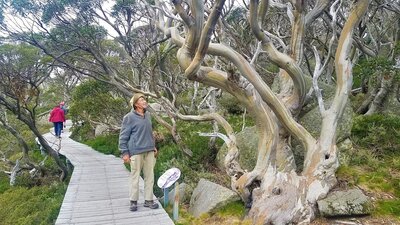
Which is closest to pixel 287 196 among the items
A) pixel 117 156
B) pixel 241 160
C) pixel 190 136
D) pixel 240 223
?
pixel 240 223

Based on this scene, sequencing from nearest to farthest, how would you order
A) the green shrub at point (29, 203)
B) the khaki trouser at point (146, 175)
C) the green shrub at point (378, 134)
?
the khaki trouser at point (146, 175)
the green shrub at point (29, 203)
the green shrub at point (378, 134)

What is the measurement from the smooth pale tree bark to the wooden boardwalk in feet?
4.45

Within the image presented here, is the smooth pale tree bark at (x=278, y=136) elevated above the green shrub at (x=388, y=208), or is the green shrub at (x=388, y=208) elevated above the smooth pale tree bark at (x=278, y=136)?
the smooth pale tree bark at (x=278, y=136)

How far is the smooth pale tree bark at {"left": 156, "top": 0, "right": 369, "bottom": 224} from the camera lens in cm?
466

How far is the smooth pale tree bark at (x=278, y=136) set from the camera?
466 cm

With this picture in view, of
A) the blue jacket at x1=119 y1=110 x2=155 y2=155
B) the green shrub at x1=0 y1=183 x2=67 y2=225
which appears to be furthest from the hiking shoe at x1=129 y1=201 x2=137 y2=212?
the green shrub at x1=0 y1=183 x2=67 y2=225

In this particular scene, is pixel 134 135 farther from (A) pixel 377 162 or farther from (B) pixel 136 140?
(A) pixel 377 162

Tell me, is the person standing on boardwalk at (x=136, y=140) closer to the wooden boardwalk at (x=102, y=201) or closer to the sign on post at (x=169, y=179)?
the sign on post at (x=169, y=179)

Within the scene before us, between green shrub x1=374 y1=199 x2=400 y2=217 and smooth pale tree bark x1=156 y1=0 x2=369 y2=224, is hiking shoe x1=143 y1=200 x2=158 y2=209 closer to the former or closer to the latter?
smooth pale tree bark x1=156 y1=0 x2=369 y2=224

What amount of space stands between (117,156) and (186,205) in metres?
5.92

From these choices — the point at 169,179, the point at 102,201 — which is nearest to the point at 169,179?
the point at 169,179

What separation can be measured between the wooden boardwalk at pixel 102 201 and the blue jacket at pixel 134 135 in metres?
0.95

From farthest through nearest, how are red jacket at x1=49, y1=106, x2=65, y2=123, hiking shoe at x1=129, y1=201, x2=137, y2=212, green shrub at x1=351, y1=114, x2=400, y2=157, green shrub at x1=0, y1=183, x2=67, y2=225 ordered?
red jacket at x1=49, y1=106, x2=65, y2=123 → green shrub at x1=351, y1=114, x2=400, y2=157 → green shrub at x1=0, y1=183, x2=67, y2=225 → hiking shoe at x1=129, y1=201, x2=137, y2=212

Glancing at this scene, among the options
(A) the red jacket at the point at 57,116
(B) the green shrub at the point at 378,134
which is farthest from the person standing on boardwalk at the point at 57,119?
(B) the green shrub at the point at 378,134
